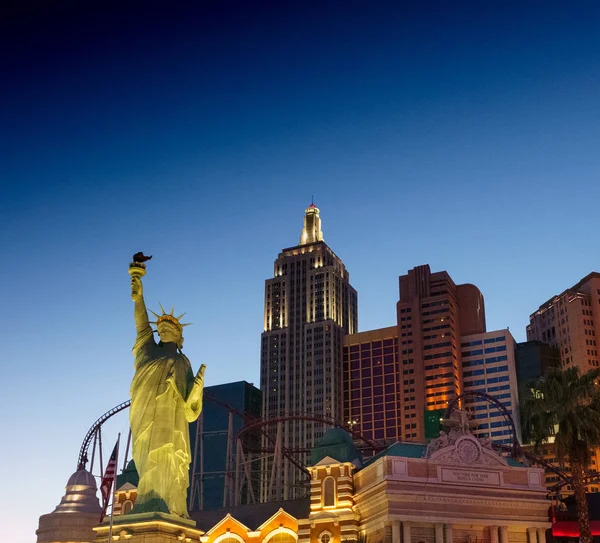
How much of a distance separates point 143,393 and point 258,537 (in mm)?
11191

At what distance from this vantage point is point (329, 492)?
46500 mm

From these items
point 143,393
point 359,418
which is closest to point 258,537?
point 143,393

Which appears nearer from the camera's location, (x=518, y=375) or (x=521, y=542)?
(x=521, y=542)

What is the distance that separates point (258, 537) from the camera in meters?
48.3

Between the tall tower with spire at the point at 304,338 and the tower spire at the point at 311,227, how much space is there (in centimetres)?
480

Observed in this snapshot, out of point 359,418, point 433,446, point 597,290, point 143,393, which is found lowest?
point 433,446

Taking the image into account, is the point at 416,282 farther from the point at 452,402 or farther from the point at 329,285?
the point at 452,402

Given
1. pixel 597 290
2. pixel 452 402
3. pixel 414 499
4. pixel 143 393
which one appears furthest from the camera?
pixel 597 290

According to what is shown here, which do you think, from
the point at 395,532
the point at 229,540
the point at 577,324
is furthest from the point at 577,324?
the point at 395,532

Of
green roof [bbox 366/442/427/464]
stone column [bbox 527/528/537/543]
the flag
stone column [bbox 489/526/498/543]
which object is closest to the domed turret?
the flag

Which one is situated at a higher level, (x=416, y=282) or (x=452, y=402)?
(x=416, y=282)

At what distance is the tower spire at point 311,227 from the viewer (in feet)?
561

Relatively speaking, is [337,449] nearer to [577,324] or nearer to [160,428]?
[160,428]

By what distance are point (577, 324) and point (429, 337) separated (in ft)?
90.2
